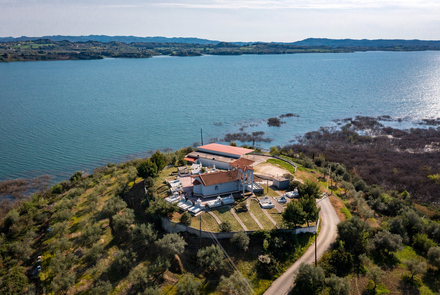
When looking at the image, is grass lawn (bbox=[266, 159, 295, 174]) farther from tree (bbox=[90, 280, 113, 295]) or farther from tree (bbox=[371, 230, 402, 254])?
tree (bbox=[90, 280, 113, 295])

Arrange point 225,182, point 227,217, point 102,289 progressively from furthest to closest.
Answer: point 225,182 < point 227,217 < point 102,289

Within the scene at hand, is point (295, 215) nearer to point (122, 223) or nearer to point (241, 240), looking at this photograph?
point (241, 240)

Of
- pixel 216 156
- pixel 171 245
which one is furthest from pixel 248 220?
pixel 216 156

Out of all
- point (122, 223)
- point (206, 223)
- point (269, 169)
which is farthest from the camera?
point (269, 169)

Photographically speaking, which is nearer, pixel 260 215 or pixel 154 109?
pixel 260 215

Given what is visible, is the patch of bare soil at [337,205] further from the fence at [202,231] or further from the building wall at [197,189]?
the building wall at [197,189]

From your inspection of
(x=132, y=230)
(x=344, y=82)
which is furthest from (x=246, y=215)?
(x=344, y=82)

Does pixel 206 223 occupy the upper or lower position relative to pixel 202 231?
upper

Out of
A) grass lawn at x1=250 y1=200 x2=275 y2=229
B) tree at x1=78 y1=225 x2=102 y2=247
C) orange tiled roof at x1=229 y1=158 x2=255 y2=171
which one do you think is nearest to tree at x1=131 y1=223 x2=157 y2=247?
tree at x1=78 y1=225 x2=102 y2=247
